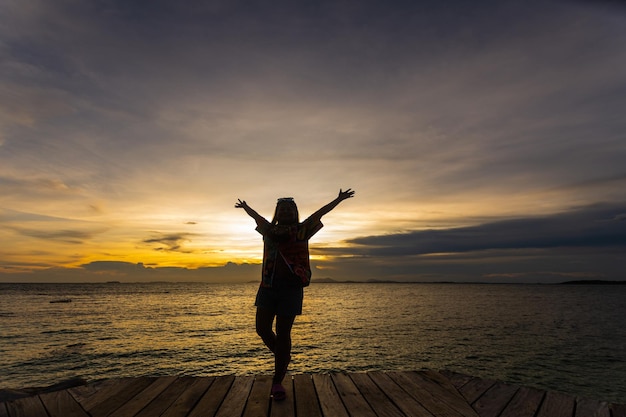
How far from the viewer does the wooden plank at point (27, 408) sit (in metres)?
4.77

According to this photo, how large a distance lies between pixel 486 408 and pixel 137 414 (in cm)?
431

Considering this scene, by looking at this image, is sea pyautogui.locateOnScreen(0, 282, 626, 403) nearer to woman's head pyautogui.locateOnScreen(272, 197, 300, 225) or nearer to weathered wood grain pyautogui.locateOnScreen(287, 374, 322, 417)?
weathered wood grain pyautogui.locateOnScreen(287, 374, 322, 417)

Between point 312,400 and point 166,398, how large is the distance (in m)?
1.98

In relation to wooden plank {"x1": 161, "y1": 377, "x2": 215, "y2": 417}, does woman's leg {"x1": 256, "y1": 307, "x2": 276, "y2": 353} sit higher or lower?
higher

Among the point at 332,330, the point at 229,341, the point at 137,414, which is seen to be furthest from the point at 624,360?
the point at 137,414

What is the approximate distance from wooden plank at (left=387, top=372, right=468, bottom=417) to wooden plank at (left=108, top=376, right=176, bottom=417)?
11.5 ft

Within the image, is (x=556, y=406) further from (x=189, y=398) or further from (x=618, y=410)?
(x=189, y=398)

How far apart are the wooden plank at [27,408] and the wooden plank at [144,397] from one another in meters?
0.91

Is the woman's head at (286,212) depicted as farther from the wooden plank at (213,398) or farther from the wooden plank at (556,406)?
the wooden plank at (556,406)

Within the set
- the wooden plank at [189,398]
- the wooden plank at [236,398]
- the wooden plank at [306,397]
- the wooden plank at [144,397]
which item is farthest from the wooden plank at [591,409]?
the wooden plank at [144,397]

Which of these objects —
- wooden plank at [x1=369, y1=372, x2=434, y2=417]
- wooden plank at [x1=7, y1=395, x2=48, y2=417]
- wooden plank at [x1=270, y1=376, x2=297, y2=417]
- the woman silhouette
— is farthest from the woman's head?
wooden plank at [x1=7, y1=395, x2=48, y2=417]

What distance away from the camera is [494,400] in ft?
17.1

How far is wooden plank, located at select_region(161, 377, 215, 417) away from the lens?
4711 millimetres

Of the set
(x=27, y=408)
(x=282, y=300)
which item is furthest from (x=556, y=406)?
(x=27, y=408)
